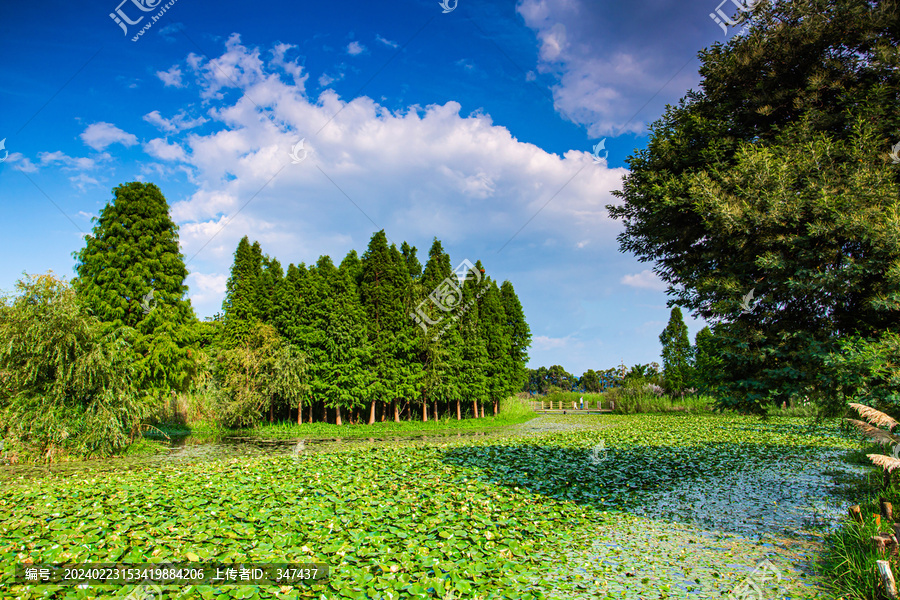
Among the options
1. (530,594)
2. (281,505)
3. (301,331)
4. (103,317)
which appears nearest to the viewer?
(530,594)

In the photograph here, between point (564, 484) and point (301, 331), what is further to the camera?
point (301, 331)

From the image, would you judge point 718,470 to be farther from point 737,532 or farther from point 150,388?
point 150,388

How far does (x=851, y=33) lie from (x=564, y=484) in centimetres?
1011

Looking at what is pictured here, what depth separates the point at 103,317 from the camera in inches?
721

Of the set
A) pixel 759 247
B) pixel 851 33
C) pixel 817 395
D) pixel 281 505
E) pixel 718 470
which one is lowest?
pixel 718 470

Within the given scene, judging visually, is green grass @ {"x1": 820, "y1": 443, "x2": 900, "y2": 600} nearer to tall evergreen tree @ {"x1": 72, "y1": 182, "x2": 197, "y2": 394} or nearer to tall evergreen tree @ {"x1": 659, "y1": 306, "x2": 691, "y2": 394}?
tall evergreen tree @ {"x1": 72, "y1": 182, "x2": 197, "y2": 394}

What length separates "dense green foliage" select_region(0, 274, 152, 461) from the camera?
475 inches

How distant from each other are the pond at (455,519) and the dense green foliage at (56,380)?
4.04ft

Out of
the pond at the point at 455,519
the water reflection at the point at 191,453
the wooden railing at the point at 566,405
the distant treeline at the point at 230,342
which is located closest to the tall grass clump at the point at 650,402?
the wooden railing at the point at 566,405

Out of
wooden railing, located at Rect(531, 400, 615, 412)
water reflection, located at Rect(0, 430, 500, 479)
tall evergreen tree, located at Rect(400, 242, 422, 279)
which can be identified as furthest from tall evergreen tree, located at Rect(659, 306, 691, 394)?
water reflection, located at Rect(0, 430, 500, 479)

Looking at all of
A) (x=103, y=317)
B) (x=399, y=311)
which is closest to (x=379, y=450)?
(x=399, y=311)

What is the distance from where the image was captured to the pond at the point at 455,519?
505cm

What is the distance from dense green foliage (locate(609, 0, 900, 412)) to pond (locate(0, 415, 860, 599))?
8.94 feet

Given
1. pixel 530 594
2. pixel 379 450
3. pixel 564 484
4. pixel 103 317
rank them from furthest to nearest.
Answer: pixel 103 317, pixel 379 450, pixel 564 484, pixel 530 594
